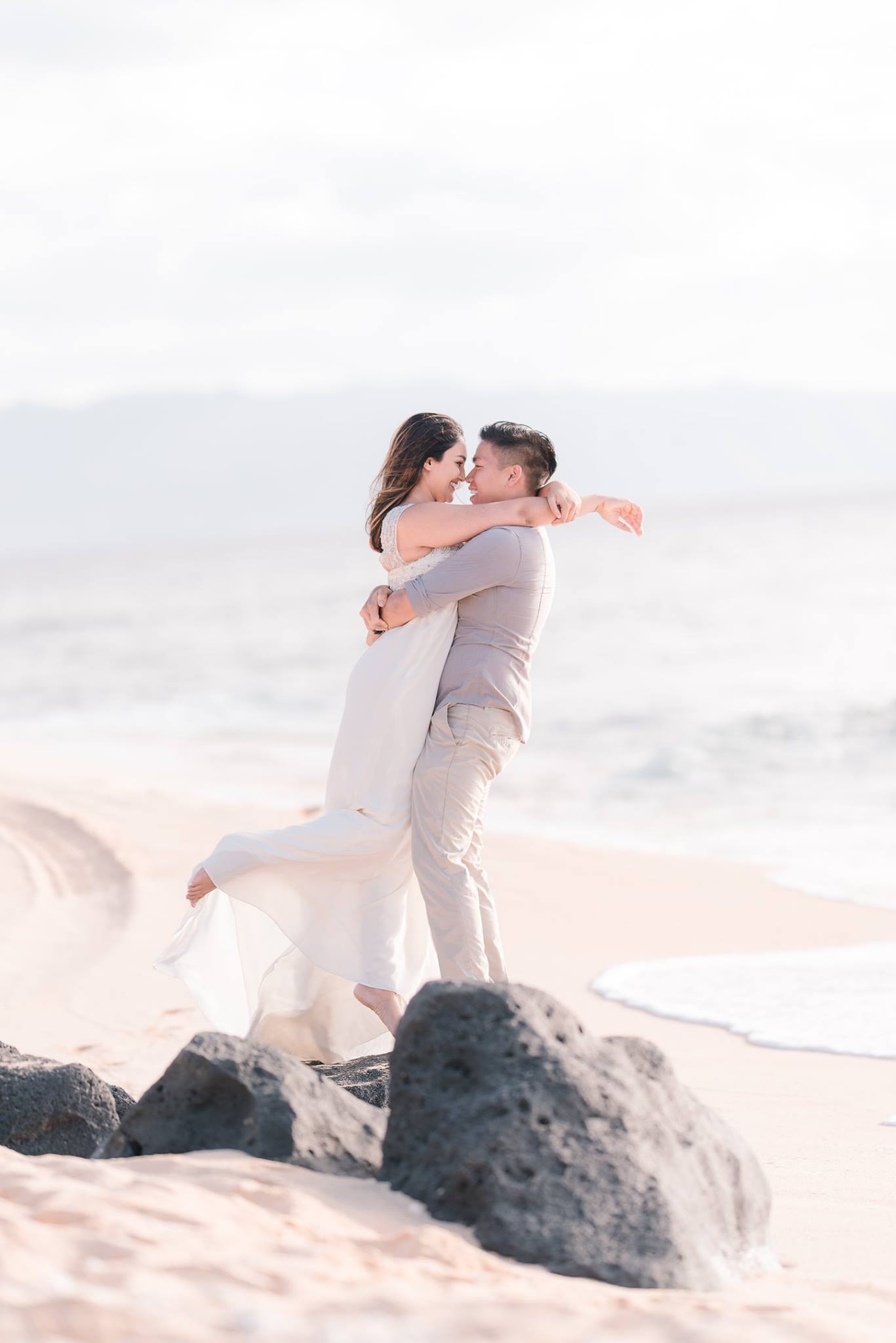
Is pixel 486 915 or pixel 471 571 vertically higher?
pixel 471 571

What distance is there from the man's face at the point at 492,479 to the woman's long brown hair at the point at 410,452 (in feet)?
0.33

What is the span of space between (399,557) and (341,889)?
3.57ft

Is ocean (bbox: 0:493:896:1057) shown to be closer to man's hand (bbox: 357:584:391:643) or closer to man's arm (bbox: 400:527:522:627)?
man's hand (bbox: 357:584:391:643)

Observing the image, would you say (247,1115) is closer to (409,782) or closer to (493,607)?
(409,782)

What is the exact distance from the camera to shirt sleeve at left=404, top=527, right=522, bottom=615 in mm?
4270

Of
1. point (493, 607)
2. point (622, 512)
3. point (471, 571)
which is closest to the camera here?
point (471, 571)

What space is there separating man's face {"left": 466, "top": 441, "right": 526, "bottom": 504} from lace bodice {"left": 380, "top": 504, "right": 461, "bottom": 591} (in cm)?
21

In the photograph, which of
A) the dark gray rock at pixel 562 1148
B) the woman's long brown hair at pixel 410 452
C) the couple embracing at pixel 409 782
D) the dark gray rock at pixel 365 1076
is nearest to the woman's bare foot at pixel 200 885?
the couple embracing at pixel 409 782

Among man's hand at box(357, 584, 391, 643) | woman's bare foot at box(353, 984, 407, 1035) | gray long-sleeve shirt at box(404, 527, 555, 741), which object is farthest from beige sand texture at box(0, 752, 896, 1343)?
man's hand at box(357, 584, 391, 643)

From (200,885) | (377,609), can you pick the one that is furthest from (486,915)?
(377,609)

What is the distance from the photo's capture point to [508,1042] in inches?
118

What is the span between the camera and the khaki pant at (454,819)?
14.0 feet

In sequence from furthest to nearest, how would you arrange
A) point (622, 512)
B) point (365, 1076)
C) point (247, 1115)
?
point (622, 512), point (365, 1076), point (247, 1115)

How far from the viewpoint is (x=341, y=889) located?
14.5 feet
